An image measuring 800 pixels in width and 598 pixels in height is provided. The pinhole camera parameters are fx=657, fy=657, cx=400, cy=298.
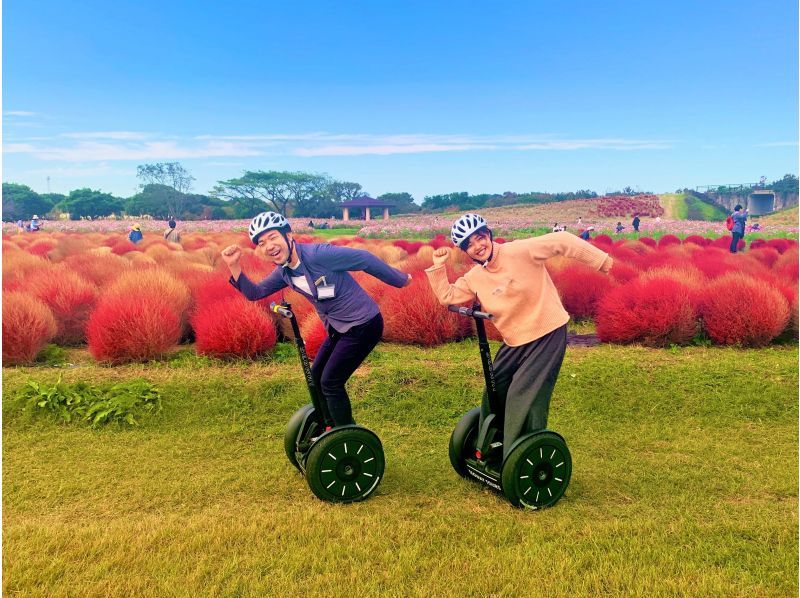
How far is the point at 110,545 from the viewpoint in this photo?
4316 millimetres

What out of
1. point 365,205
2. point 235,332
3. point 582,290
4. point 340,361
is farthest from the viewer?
point 365,205

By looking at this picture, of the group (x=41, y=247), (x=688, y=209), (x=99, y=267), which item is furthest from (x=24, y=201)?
(x=688, y=209)

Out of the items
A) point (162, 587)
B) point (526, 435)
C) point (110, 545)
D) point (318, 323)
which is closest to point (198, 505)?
point (110, 545)

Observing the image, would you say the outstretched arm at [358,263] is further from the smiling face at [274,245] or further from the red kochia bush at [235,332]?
the red kochia bush at [235,332]

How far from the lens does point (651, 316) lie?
396 inches

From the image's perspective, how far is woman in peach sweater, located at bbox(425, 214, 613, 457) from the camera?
4.62m

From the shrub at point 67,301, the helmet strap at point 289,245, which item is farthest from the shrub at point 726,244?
the helmet strap at point 289,245

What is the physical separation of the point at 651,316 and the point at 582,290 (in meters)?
2.61

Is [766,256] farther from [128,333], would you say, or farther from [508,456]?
[128,333]

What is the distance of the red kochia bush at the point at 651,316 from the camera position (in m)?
10.0

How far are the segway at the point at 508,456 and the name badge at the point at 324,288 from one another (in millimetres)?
879

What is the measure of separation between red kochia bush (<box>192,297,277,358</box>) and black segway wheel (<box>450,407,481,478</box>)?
14.8 ft

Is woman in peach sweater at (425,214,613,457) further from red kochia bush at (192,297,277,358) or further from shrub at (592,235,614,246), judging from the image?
shrub at (592,235,614,246)

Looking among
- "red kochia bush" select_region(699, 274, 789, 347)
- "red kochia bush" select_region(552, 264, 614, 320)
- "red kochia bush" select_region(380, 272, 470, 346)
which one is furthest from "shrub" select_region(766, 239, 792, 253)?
"red kochia bush" select_region(380, 272, 470, 346)
